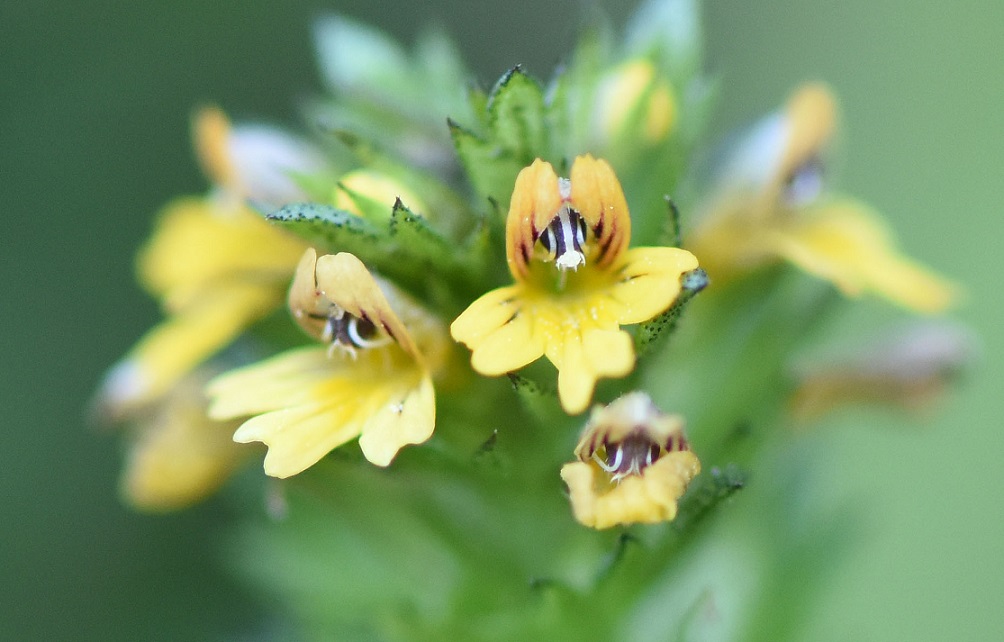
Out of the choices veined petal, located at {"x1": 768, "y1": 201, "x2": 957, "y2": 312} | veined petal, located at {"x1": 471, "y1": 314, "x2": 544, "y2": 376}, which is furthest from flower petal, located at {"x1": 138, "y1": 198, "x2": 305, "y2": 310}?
veined petal, located at {"x1": 768, "y1": 201, "x2": 957, "y2": 312}

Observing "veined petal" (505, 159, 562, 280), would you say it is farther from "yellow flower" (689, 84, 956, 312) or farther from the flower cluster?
"yellow flower" (689, 84, 956, 312)

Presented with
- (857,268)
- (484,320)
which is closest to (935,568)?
(857,268)

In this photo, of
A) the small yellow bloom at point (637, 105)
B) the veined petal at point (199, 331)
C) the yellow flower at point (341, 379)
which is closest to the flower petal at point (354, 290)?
the yellow flower at point (341, 379)

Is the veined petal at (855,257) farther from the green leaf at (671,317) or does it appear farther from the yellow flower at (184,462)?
the yellow flower at (184,462)

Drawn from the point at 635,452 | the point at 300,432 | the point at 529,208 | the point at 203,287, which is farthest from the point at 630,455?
the point at 203,287

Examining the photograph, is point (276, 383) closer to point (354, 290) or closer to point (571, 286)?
point (354, 290)

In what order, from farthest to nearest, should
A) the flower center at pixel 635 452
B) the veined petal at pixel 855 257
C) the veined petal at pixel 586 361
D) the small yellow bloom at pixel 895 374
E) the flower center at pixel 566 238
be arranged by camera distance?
the small yellow bloom at pixel 895 374, the veined petal at pixel 855 257, the flower center at pixel 566 238, the flower center at pixel 635 452, the veined petal at pixel 586 361
